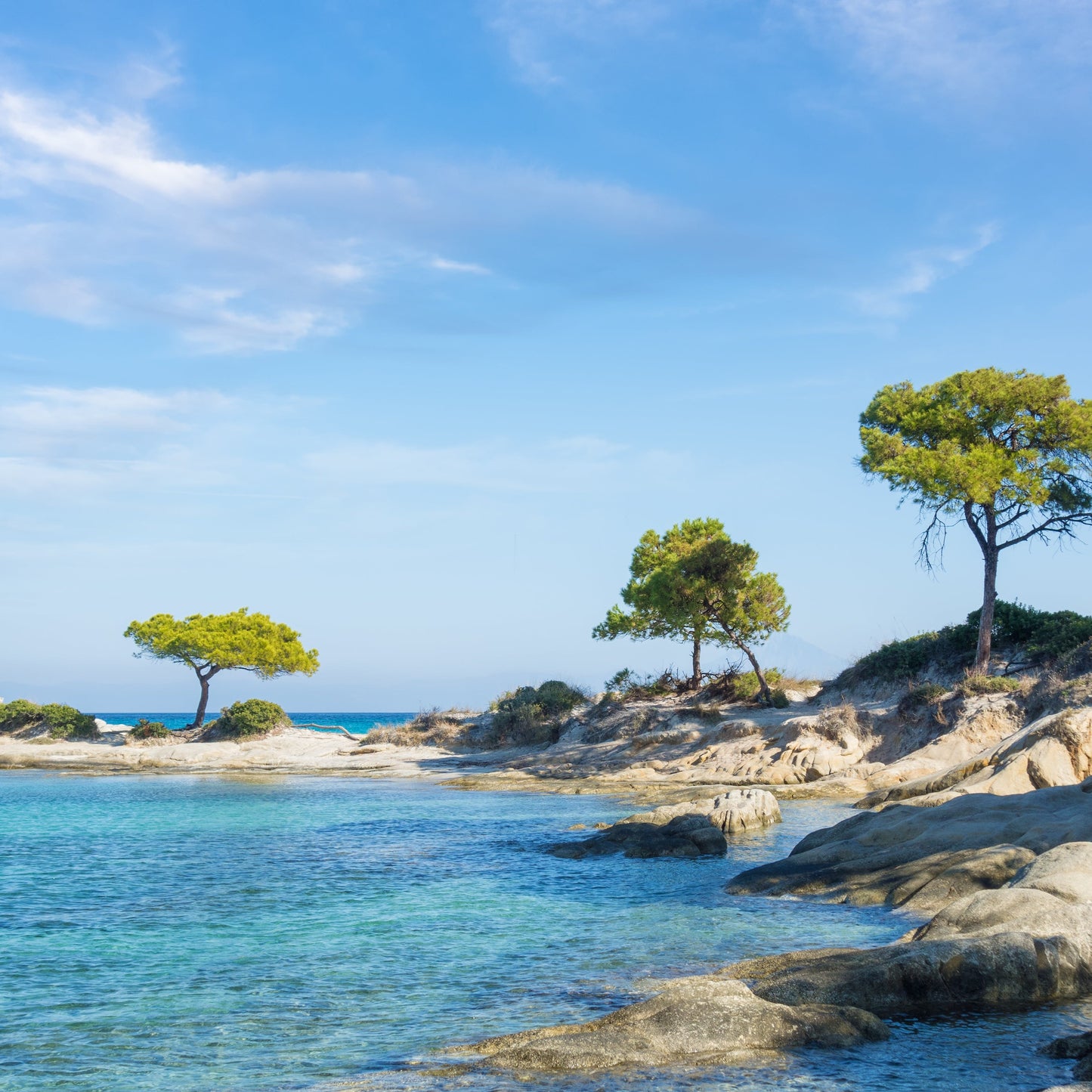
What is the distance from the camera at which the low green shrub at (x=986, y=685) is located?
36344 mm

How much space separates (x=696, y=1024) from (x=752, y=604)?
141 feet

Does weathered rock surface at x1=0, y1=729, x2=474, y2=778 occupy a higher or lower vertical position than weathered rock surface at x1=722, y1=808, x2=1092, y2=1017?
lower

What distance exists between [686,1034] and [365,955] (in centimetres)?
666

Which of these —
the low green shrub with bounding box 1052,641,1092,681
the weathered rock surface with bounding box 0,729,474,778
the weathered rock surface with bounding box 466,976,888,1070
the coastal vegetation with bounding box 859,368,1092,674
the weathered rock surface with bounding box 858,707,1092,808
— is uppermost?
the coastal vegetation with bounding box 859,368,1092,674

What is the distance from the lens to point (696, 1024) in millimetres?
9250

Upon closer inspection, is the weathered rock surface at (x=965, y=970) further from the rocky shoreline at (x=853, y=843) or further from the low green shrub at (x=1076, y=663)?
the low green shrub at (x=1076, y=663)

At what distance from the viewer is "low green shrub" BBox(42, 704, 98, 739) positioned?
69.0 m

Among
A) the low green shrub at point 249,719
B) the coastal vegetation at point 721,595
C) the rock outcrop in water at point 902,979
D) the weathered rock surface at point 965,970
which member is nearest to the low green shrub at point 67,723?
the low green shrub at point 249,719

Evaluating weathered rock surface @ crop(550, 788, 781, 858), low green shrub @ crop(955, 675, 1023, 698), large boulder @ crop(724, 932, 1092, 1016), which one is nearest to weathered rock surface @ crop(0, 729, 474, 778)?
weathered rock surface @ crop(550, 788, 781, 858)

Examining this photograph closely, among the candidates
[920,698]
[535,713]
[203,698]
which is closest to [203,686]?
[203,698]

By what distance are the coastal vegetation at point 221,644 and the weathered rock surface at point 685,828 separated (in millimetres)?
49208

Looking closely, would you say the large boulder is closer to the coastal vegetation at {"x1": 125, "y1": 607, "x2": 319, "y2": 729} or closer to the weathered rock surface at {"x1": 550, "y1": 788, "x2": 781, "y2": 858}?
the weathered rock surface at {"x1": 550, "y1": 788, "x2": 781, "y2": 858}

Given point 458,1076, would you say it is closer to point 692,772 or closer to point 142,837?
point 142,837

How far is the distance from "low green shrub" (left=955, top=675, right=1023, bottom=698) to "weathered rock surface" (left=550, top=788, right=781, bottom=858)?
41.8 feet
